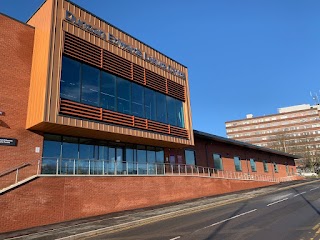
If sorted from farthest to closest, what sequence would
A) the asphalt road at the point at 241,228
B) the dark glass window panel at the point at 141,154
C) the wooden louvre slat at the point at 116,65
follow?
the dark glass window panel at the point at 141,154
the wooden louvre slat at the point at 116,65
the asphalt road at the point at 241,228

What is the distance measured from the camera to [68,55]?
55.8 feet

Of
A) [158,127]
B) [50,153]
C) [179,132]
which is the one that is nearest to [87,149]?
[50,153]

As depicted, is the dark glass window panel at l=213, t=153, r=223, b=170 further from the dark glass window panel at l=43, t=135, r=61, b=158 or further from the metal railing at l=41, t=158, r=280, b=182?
the dark glass window panel at l=43, t=135, r=61, b=158

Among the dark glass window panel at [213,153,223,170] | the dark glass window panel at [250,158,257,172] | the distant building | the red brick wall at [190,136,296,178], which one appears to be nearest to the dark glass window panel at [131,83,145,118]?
the red brick wall at [190,136,296,178]

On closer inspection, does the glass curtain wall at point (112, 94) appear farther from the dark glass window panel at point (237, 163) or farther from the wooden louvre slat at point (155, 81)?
the dark glass window panel at point (237, 163)

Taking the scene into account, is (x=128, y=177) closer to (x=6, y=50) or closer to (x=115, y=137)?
(x=115, y=137)

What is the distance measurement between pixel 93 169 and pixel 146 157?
672 cm

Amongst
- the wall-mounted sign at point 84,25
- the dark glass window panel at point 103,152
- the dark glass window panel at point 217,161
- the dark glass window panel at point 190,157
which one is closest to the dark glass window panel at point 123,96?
the dark glass window panel at point 103,152

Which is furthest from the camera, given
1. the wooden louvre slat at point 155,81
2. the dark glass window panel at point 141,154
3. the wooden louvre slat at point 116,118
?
the dark glass window panel at point 141,154

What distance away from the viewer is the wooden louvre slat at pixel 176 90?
24922 millimetres

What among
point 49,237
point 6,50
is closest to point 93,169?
point 49,237

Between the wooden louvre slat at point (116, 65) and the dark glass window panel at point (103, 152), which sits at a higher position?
the wooden louvre slat at point (116, 65)

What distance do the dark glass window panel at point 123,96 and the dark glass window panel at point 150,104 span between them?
189 centimetres

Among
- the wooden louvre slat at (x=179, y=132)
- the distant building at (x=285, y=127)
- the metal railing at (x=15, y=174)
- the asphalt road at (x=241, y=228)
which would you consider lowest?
the asphalt road at (x=241, y=228)
